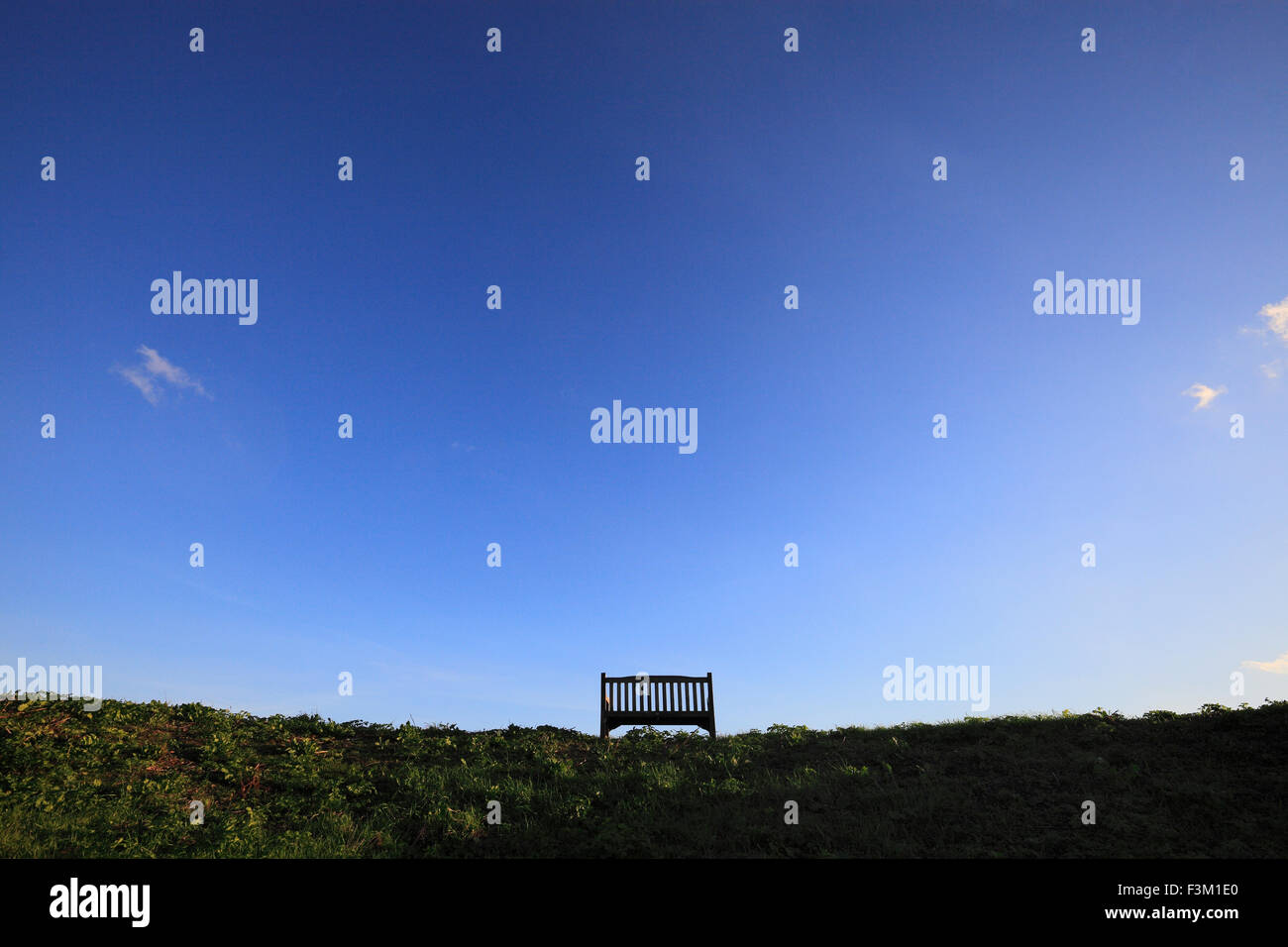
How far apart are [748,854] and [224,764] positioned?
718cm

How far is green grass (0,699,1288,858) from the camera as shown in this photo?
795cm

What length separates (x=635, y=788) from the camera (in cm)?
997

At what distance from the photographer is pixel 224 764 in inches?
392

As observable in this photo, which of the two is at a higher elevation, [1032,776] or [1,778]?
[1,778]

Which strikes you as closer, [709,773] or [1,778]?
[1,778]

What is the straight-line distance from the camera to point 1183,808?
8.87 m

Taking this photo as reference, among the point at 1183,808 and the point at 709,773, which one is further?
the point at 709,773

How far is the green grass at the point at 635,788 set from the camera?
26.1 feet
